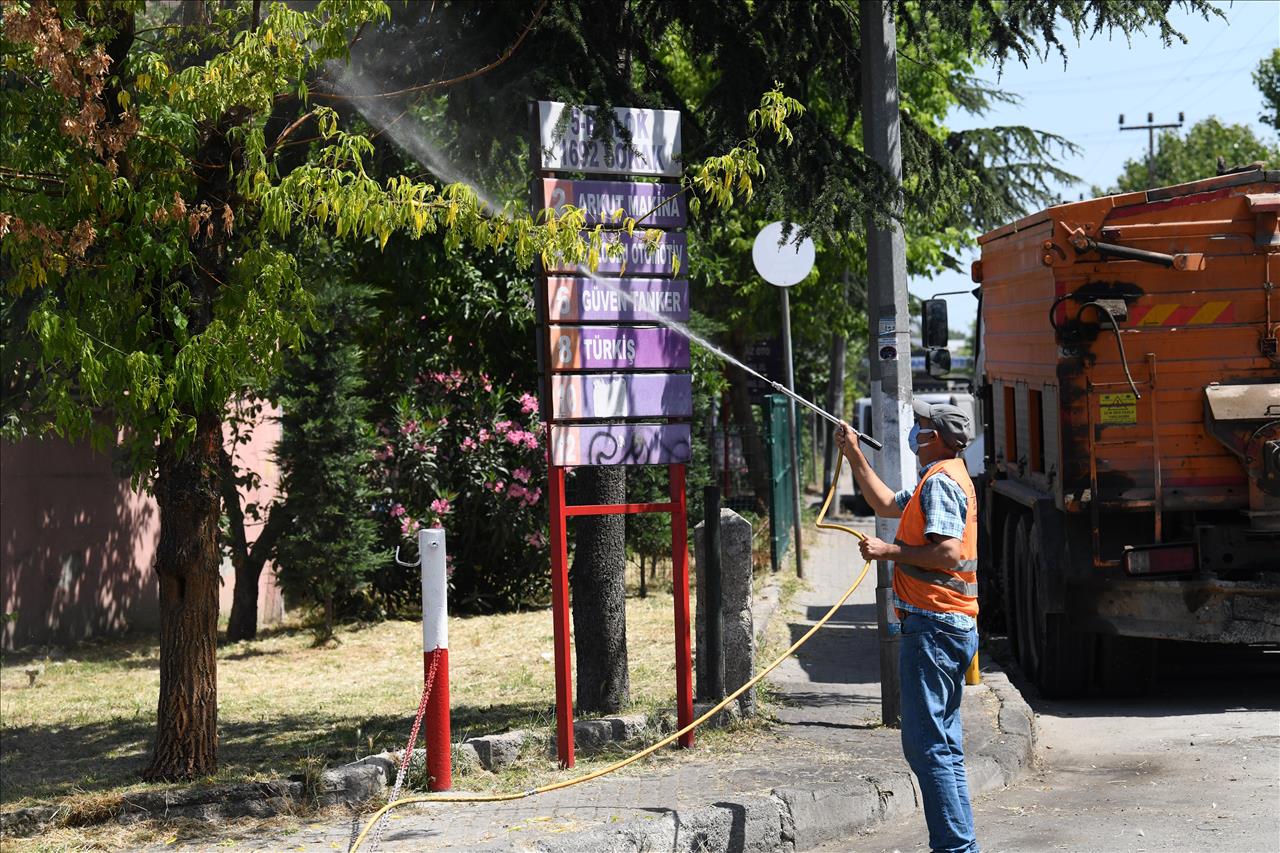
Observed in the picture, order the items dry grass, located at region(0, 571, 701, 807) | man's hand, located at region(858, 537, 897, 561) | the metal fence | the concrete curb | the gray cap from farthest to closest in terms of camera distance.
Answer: the metal fence, dry grass, located at region(0, 571, 701, 807), the concrete curb, the gray cap, man's hand, located at region(858, 537, 897, 561)

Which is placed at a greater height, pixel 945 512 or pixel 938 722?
pixel 945 512

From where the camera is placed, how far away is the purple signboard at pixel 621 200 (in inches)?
298

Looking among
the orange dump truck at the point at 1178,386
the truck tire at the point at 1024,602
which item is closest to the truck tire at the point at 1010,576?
the truck tire at the point at 1024,602

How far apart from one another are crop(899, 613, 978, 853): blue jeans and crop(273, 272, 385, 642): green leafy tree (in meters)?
8.57

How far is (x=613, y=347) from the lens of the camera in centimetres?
761

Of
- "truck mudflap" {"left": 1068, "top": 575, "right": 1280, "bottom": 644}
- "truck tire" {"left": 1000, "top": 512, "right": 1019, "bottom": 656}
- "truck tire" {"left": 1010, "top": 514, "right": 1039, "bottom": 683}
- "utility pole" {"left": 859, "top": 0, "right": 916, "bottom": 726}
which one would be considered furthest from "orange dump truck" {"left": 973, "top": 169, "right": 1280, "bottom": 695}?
"truck tire" {"left": 1000, "top": 512, "right": 1019, "bottom": 656}

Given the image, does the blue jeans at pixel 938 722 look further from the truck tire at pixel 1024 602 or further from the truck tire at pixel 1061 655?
the truck tire at pixel 1024 602

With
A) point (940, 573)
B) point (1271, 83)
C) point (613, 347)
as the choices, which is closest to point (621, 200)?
point (613, 347)

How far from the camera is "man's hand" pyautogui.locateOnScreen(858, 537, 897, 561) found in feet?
19.0

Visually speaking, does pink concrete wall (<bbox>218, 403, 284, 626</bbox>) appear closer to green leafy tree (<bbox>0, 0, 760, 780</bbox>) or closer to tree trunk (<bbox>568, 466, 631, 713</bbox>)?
tree trunk (<bbox>568, 466, 631, 713</bbox>)

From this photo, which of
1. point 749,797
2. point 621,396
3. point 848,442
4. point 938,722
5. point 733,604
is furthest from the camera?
point 733,604

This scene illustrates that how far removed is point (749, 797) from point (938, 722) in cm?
123

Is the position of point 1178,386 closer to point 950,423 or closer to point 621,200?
point 621,200

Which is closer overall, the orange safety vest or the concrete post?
the orange safety vest
